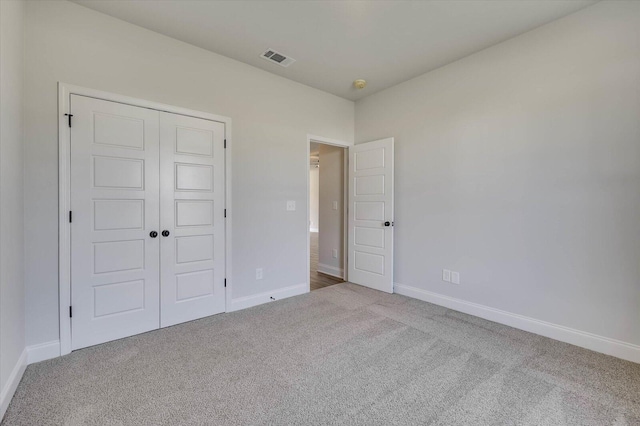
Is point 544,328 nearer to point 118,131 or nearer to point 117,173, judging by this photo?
point 117,173

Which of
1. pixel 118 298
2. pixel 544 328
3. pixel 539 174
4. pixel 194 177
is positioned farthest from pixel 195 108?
pixel 544 328

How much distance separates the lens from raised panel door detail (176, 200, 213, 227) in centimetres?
278

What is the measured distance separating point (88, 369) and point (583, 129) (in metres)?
4.29

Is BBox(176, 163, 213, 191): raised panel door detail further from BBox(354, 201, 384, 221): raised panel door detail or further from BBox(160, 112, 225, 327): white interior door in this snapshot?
BBox(354, 201, 384, 221): raised panel door detail

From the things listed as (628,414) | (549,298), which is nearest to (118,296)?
(628,414)

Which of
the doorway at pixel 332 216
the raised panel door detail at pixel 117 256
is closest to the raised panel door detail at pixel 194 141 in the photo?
the raised panel door detail at pixel 117 256

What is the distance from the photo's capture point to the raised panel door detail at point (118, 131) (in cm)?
235

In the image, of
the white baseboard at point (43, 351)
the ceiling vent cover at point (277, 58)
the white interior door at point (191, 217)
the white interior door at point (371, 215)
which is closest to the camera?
the white baseboard at point (43, 351)

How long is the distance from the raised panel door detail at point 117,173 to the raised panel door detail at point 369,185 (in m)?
2.70

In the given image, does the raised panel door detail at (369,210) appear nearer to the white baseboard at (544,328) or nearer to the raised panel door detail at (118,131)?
the white baseboard at (544,328)

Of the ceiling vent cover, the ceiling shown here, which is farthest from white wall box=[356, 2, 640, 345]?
the ceiling vent cover

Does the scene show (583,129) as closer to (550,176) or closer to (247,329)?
(550,176)

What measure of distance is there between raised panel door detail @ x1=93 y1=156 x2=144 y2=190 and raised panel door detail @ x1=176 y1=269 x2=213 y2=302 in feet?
3.22

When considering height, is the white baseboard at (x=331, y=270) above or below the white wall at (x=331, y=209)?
below
